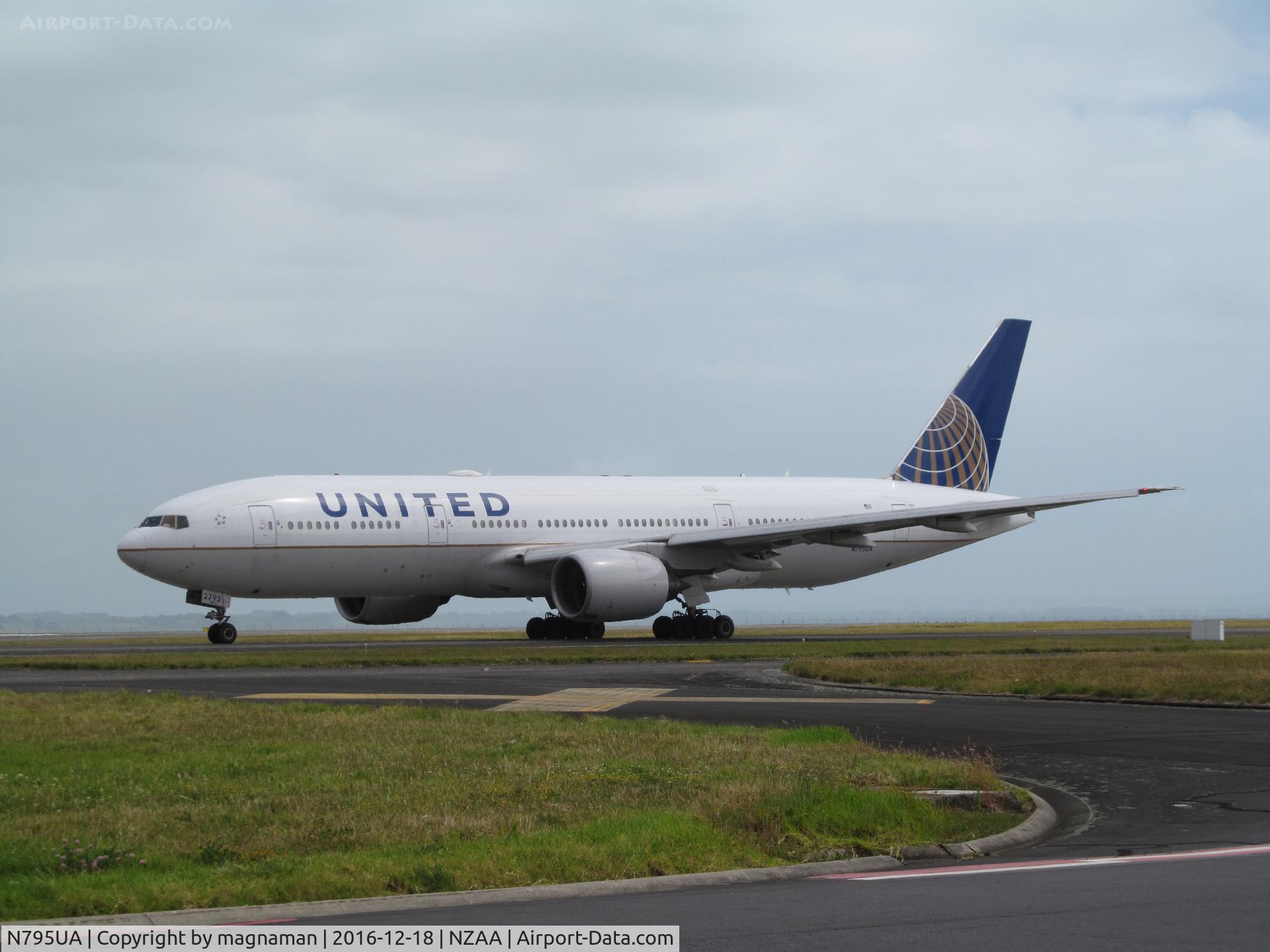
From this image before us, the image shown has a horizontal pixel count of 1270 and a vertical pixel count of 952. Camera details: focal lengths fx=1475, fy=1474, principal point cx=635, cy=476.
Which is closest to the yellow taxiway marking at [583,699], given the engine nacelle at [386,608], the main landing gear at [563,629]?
the main landing gear at [563,629]

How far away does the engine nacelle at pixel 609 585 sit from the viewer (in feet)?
115

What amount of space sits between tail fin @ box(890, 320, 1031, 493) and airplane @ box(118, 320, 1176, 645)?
245 cm

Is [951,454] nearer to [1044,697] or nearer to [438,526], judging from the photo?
[438,526]

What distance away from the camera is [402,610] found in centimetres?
4025

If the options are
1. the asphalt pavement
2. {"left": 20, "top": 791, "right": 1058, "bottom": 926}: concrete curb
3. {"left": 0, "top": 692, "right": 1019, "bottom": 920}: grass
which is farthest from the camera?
{"left": 0, "top": 692, "right": 1019, "bottom": 920}: grass

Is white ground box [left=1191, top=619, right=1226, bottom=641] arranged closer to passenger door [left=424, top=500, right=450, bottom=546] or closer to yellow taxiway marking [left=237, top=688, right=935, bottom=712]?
passenger door [left=424, top=500, right=450, bottom=546]

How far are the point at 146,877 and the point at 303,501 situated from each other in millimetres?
26657

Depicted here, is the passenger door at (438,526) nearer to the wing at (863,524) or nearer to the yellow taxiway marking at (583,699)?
the wing at (863,524)

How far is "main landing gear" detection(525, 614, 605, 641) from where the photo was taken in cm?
3891

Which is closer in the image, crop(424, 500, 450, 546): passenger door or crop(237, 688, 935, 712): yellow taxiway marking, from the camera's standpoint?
crop(237, 688, 935, 712): yellow taxiway marking

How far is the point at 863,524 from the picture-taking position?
36906 millimetres

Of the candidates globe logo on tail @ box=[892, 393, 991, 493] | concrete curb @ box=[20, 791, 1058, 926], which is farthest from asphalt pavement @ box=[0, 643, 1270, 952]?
globe logo on tail @ box=[892, 393, 991, 493]

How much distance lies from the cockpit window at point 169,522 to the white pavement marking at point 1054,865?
26.8 meters

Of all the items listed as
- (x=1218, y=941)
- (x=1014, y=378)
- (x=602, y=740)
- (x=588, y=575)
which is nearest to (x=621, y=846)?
(x=1218, y=941)
